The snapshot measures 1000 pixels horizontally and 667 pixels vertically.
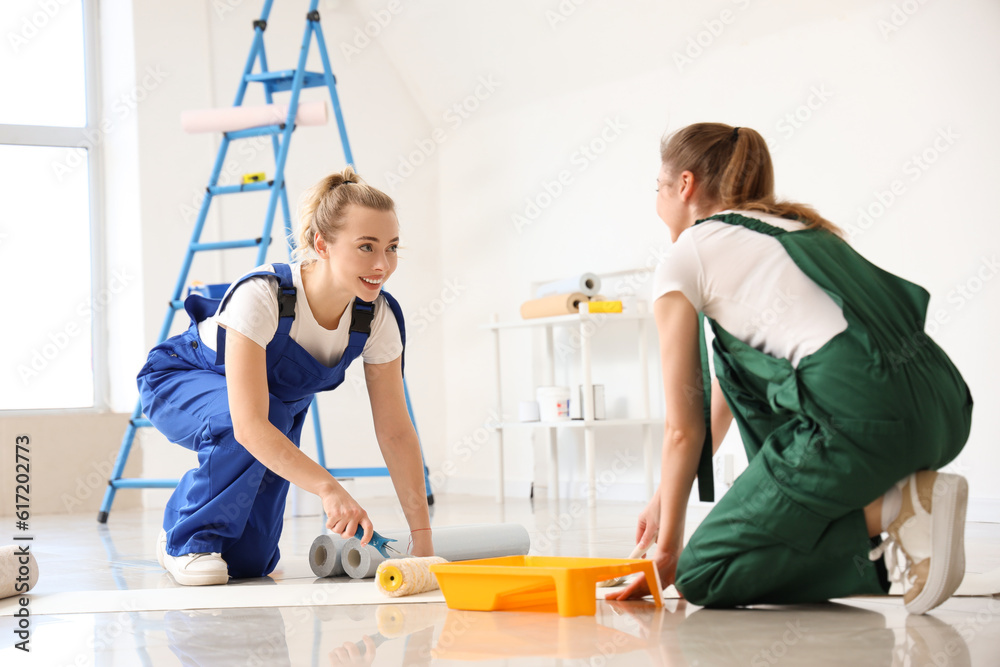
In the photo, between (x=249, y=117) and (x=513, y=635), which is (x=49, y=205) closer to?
(x=249, y=117)

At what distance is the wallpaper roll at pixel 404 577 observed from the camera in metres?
1.77

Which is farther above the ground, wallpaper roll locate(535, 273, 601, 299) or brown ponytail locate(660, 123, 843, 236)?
brown ponytail locate(660, 123, 843, 236)

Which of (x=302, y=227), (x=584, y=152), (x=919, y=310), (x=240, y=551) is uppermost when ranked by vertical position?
(x=584, y=152)

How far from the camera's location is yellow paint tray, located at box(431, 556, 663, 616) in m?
1.50

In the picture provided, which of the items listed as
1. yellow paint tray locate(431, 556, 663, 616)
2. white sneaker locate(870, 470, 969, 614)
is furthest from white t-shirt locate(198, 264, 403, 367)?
white sneaker locate(870, 470, 969, 614)

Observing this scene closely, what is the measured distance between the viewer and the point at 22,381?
4645 mm

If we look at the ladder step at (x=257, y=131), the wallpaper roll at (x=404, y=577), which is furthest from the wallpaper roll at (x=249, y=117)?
the wallpaper roll at (x=404, y=577)

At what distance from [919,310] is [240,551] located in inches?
55.4

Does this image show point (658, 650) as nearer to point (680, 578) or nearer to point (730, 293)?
point (680, 578)

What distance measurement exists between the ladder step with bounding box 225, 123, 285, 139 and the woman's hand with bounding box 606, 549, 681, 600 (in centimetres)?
266

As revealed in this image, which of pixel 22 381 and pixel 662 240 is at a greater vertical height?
pixel 662 240

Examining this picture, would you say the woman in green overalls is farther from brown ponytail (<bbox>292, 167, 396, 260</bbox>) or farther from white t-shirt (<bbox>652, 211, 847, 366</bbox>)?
brown ponytail (<bbox>292, 167, 396, 260</bbox>)

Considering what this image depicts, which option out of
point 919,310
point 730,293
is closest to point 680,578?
point 730,293

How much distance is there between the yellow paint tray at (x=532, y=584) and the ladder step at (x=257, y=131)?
255cm
